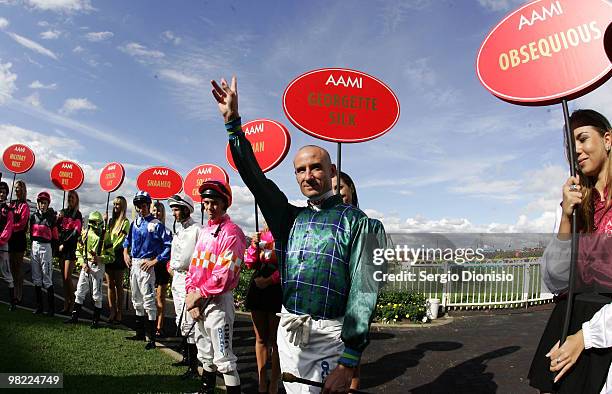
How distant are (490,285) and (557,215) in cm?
1140

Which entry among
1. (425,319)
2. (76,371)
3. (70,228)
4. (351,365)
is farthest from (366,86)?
(425,319)

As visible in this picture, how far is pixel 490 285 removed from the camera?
12.3 m

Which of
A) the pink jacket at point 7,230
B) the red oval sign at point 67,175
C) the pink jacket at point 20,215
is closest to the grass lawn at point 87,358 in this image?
the pink jacket at point 7,230

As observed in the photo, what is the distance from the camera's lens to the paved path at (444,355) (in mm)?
5449

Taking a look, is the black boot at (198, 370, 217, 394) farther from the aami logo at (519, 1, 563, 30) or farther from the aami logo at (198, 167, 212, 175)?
the aami logo at (198, 167, 212, 175)

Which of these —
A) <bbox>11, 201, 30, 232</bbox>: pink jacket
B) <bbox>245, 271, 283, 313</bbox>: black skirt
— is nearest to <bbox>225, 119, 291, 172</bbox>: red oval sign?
<bbox>245, 271, 283, 313</bbox>: black skirt

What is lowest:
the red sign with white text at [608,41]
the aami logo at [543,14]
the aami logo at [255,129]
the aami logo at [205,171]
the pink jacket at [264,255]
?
the pink jacket at [264,255]

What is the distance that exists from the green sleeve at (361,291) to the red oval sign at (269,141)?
282 cm

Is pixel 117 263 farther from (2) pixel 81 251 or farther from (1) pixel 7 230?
(1) pixel 7 230

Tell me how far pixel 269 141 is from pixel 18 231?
22.3 ft

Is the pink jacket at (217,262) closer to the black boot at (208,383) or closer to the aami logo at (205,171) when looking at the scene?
the black boot at (208,383)

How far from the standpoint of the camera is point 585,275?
193cm

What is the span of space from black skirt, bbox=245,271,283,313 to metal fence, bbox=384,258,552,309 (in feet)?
22.7

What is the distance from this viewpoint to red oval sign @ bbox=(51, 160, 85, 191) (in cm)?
1034
